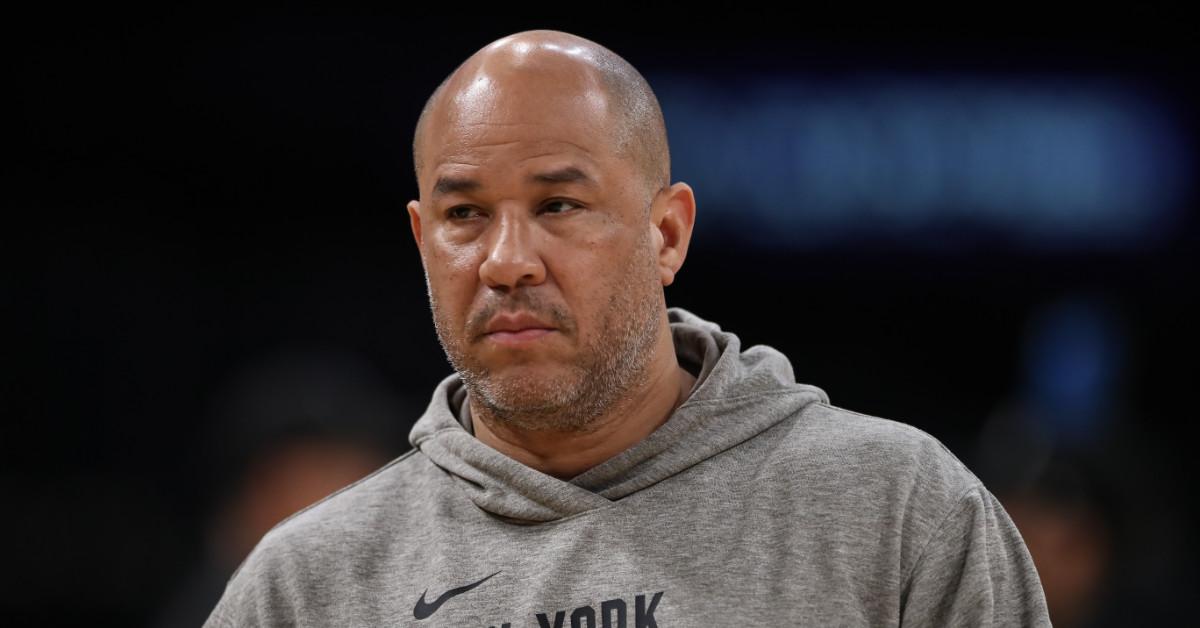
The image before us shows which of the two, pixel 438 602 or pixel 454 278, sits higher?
pixel 454 278

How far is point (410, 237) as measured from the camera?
4.02m

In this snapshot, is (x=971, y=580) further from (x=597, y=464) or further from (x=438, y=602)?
(x=438, y=602)

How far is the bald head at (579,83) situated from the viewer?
1.96m

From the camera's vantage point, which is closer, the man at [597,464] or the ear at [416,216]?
the man at [597,464]

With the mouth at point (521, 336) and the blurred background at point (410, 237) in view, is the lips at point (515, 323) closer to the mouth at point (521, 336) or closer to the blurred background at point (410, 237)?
the mouth at point (521, 336)

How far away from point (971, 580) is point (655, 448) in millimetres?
427

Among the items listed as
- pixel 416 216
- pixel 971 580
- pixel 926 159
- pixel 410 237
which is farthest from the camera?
pixel 410 237

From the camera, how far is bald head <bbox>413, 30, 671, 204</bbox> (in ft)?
6.42

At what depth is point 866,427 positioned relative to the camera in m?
1.96

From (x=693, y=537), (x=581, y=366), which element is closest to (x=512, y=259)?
(x=581, y=366)

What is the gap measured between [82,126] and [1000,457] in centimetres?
246

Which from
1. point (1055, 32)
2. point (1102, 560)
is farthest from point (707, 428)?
point (1055, 32)

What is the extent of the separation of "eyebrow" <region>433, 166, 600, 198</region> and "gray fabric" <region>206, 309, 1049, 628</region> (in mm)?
328

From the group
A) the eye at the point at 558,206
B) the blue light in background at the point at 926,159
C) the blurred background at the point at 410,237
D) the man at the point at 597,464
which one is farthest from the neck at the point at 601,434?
the blue light in background at the point at 926,159
